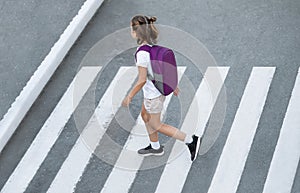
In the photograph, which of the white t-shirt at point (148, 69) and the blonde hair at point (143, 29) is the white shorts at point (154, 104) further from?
the blonde hair at point (143, 29)

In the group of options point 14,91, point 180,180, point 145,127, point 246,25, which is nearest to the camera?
point 180,180

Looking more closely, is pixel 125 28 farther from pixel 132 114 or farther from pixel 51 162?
pixel 51 162

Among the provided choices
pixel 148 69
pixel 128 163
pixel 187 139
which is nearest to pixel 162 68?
pixel 148 69

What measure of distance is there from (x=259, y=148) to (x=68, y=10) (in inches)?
199

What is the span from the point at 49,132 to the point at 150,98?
218cm

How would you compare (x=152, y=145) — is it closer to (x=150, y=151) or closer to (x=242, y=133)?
(x=150, y=151)

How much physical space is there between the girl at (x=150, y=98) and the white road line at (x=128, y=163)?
181 millimetres

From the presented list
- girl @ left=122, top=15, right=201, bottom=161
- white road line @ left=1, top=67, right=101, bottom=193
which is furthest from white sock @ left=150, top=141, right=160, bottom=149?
white road line @ left=1, top=67, right=101, bottom=193

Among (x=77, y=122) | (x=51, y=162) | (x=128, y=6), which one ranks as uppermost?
(x=128, y=6)

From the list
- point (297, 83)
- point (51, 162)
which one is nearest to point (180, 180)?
point (51, 162)

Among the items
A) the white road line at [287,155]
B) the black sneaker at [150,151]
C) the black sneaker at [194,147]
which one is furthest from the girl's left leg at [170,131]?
the white road line at [287,155]

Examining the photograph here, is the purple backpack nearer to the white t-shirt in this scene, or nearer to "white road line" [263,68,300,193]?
the white t-shirt

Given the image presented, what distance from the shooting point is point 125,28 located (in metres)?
13.3

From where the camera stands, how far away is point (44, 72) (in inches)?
480
